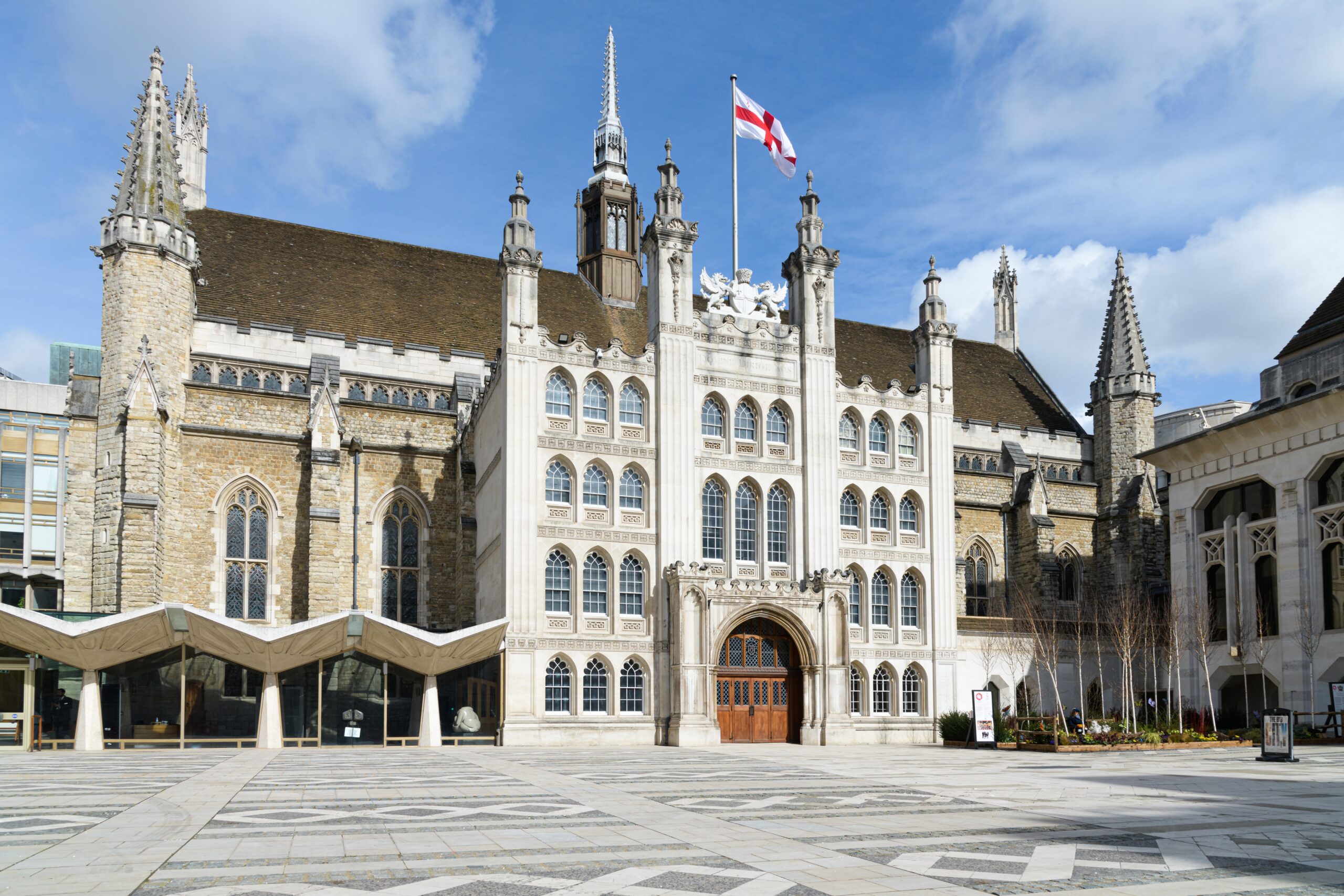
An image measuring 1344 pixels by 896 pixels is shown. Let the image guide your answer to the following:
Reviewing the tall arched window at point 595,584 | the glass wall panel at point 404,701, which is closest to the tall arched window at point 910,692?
the tall arched window at point 595,584

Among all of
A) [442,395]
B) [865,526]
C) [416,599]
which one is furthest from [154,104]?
[865,526]

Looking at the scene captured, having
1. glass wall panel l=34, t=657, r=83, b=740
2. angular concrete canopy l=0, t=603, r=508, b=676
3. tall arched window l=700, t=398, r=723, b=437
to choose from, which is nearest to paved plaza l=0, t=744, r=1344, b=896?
angular concrete canopy l=0, t=603, r=508, b=676

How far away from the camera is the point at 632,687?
116 ft

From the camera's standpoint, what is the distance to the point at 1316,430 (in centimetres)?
3719

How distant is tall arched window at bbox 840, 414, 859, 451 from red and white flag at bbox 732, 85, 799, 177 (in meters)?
8.61

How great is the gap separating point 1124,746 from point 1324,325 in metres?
24.7

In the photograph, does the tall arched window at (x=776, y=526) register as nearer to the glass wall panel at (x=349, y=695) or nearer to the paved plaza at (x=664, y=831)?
the glass wall panel at (x=349, y=695)

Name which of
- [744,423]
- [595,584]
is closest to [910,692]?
[744,423]

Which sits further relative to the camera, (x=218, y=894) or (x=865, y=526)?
(x=865, y=526)

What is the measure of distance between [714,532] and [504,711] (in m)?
8.59

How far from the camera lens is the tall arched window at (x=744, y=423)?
37.9 metres

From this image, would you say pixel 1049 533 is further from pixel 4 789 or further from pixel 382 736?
pixel 4 789

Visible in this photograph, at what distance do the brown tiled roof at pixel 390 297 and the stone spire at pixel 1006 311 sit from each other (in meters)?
9.91

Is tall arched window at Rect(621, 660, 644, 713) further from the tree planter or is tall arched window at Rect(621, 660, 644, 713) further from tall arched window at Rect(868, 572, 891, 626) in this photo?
the tree planter
